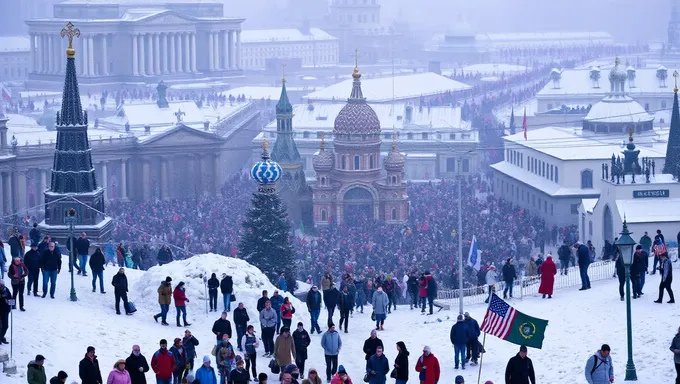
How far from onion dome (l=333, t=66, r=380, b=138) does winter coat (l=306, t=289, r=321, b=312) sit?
1890 inches

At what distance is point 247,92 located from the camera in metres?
161

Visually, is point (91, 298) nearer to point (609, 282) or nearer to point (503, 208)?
point (609, 282)

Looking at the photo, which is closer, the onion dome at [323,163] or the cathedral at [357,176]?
the cathedral at [357,176]

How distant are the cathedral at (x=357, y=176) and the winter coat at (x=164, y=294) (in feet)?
156

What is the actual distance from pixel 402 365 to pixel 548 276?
11015 mm

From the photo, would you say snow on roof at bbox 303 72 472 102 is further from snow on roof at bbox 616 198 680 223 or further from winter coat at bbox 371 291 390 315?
winter coat at bbox 371 291 390 315

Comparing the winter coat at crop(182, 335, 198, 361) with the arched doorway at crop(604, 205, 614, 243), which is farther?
the arched doorway at crop(604, 205, 614, 243)

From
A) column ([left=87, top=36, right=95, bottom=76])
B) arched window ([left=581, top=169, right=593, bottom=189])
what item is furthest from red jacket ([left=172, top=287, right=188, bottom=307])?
column ([left=87, top=36, right=95, bottom=76])

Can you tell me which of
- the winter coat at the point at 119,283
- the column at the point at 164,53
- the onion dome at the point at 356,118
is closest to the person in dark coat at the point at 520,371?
the winter coat at the point at 119,283

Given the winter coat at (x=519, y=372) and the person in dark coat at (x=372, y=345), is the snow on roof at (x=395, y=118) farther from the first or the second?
the winter coat at (x=519, y=372)

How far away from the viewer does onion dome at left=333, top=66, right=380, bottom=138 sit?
91.3 metres

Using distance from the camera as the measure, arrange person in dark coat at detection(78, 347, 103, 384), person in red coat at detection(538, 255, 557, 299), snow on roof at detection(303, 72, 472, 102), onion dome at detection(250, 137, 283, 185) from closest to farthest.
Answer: person in dark coat at detection(78, 347, 103, 384) < person in red coat at detection(538, 255, 557, 299) < onion dome at detection(250, 137, 283, 185) < snow on roof at detection(303, 72, 472, 102)

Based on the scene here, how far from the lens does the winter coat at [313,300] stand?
43.2 m

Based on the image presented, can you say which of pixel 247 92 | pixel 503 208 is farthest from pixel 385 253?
pixel 247 92
